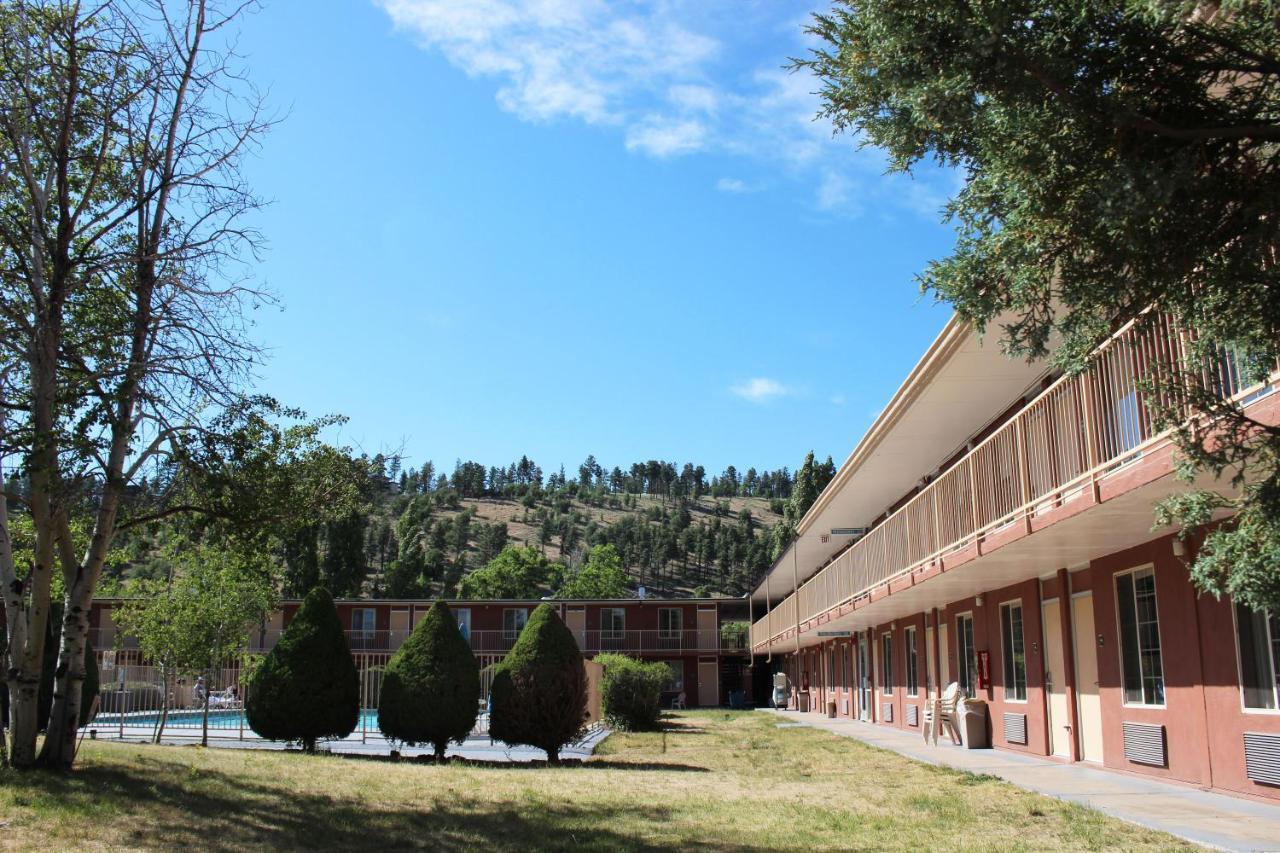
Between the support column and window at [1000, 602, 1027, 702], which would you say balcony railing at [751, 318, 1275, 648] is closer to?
the support column

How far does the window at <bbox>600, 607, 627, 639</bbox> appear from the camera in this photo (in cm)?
5397

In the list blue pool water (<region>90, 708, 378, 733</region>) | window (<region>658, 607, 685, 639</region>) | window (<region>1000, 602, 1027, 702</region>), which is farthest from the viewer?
window (<region>658, 607, 685, 639</region>)

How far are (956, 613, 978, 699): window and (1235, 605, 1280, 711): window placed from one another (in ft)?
30.8

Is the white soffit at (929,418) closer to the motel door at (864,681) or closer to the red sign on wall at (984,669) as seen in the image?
the motel door at (864,681)

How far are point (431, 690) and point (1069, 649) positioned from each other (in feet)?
31.0

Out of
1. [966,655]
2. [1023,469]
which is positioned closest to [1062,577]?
[1023,469]

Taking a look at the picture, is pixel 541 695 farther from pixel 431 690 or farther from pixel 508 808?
pixel 508 808

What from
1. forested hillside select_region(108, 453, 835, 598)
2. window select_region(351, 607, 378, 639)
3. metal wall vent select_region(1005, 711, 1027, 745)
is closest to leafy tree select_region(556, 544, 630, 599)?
forested hillside select_region(108, 453, 835, 598)

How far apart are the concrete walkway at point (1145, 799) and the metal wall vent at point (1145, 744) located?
25cm

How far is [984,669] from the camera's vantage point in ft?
59.4

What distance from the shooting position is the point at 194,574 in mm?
19062

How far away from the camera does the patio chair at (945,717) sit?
18750mm

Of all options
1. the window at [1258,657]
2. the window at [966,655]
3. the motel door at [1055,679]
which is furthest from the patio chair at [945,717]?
the window at [1258,657]

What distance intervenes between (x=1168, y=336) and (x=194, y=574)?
16882mm
